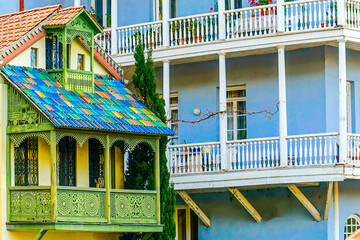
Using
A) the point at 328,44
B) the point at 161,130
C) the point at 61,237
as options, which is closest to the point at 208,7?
the point at 328,44

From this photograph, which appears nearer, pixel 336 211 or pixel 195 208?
pixel 336 211

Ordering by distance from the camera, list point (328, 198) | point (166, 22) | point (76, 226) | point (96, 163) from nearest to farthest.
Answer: point (76, 226) → point (96, 163) → point (328, 198) → point (166, 22)

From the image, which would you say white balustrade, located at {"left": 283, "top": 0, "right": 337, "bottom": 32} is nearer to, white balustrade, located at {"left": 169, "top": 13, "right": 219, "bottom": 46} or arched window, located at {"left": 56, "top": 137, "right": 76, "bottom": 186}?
white balustrade, located at {"left": 169, "top": 13, "right": 219, "bottom": 46}

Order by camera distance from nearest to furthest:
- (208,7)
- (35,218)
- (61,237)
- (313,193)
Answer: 1. (35,218)
2. (61,237)
3. (313,193)
4. (208,7)

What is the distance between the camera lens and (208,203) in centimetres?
3238

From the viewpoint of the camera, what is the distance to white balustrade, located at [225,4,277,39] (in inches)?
1215

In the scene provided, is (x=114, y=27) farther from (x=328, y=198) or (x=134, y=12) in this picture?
(x=328, y=198)

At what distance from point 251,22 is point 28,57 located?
6625 mm

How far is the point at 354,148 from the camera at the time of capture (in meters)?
29.6

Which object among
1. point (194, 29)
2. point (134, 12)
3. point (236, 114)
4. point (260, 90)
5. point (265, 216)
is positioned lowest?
point (265, 216)

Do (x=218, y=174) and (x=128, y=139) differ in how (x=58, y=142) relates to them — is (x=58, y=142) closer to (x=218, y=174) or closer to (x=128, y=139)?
(x=128, y=139)

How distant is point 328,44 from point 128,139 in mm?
6501

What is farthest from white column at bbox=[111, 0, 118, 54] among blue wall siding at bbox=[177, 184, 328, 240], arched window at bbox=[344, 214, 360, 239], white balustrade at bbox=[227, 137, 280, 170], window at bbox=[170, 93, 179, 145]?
arched window at bbox=[344, 214, 360, 239]

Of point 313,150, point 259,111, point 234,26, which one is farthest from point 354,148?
point 234,26
